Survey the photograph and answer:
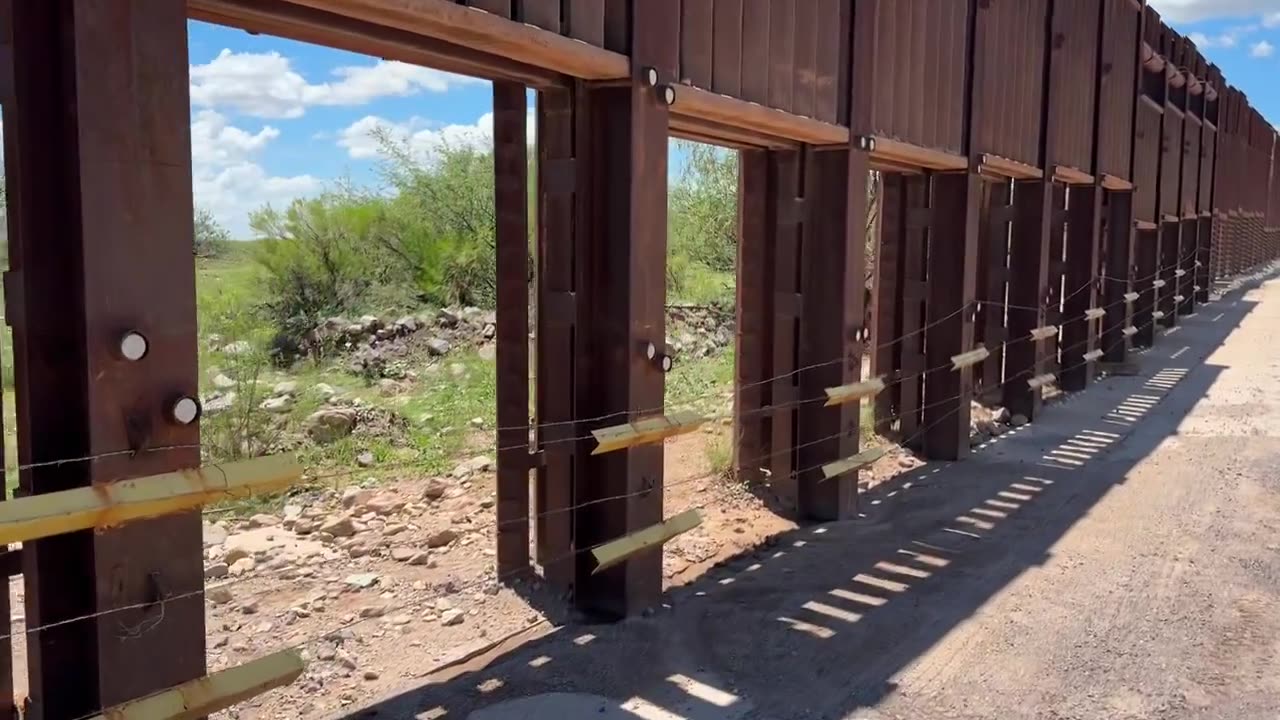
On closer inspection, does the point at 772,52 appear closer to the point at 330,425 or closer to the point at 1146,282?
the point at 330,425

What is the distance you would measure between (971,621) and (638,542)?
6.17 ft

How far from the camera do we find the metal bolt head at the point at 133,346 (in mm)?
3268

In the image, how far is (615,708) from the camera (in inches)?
180

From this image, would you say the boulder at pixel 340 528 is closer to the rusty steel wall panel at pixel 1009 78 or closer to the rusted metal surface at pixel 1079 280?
the rusty steel wall panel at pixel 1009 78

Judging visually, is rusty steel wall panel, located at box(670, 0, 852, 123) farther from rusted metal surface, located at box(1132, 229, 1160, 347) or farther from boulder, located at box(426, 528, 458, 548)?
rusted metal surface, located at box(1132, 229, 1160, 347)

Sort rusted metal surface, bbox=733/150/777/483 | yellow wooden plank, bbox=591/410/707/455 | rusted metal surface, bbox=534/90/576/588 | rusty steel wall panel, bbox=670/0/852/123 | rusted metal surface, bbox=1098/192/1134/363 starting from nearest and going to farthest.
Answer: yellow wooden plank, bbox=591/410/707/455 < rusted metal surface, bbox=534/90/576/588 < rusty steel wall panel, bbox=670/0/852/123 < rusted metal surface, bbox=733/150/777/483 < rusted metal surface, bbox=1098/192/1134/363

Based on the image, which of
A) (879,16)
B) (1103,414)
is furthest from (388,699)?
(1103,414)

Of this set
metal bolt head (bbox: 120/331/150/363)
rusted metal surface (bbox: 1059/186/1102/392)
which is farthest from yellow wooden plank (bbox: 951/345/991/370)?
metal bolt head (bbox: 120/331/150/363)

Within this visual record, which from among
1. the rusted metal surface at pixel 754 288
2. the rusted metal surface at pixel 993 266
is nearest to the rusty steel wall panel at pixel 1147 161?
the rusted metal surface at pixel 993 266

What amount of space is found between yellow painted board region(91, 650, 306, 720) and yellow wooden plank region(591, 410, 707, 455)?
1819 mm

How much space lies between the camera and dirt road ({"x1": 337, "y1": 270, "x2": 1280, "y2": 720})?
4.75 m

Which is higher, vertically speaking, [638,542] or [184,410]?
[184,410]

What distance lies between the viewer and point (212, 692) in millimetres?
3508

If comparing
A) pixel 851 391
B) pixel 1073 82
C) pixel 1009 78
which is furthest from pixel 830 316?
pixel 1073 82
